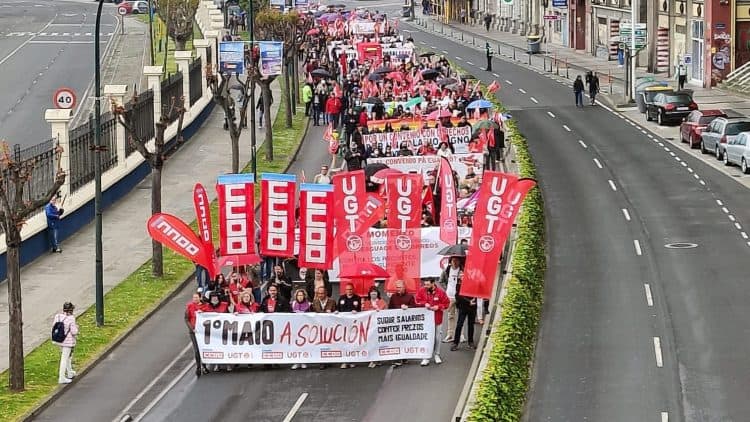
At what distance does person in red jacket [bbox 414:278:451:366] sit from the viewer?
89.9 ft

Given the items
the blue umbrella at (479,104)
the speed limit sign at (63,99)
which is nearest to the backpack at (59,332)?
the speed limit sign at (63,99)

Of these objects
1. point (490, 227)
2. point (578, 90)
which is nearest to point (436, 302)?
point (490, 227)

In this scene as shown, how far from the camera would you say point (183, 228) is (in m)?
30.0

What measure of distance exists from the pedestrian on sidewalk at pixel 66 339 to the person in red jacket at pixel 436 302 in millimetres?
5855

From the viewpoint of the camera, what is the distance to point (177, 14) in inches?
3339

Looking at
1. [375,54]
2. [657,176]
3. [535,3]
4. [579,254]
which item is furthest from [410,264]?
[535,3]

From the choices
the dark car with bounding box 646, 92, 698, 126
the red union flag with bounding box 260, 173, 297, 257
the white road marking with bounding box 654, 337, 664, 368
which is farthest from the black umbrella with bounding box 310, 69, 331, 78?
the white road marking with bounding box 654, 337, 664, 368

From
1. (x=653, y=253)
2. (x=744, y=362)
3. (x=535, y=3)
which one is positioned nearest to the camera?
(x=744, y=362)

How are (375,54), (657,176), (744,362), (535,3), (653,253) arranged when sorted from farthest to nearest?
(535,3) < (375,54) < (657,176) < (653,253) < (744,362)

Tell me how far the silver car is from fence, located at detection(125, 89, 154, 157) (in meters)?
18.3

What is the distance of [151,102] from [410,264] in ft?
79.5

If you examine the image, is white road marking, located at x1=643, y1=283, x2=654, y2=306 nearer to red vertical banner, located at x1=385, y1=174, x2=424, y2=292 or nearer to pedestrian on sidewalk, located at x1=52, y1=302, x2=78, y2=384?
red vertical banner, located at x1=385, y1=174, x2=424, y2=292

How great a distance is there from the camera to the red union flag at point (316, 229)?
2912 centimetres

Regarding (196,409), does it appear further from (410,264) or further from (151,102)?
(151,102)
